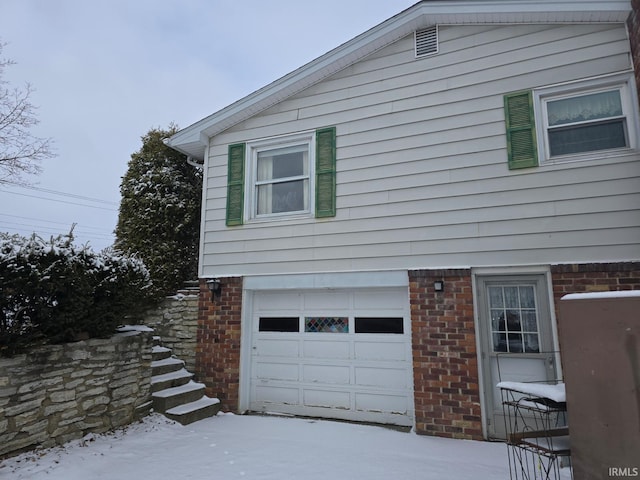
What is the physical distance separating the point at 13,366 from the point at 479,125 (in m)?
5.86

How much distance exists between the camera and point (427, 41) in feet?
19.1

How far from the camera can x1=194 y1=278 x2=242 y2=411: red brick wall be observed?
244 inches

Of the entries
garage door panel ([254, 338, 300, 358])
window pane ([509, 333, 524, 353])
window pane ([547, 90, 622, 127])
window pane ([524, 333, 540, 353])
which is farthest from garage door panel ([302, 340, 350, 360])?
window pane ([547, 90, 622, 127])

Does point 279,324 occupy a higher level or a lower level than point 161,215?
lower

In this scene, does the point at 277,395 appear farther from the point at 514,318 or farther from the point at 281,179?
the point at 514,318

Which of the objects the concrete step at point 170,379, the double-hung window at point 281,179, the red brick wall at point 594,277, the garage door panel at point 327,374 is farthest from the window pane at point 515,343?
the concrete step at point 170,379

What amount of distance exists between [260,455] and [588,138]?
5.20m

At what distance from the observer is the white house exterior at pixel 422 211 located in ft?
15.7

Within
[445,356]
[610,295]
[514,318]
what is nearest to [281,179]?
[445,356]

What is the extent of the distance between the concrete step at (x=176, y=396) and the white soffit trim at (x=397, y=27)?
3.98 m

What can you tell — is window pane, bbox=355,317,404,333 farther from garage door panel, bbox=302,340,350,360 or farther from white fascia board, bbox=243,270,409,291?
white fascia board, bbox=243,270,409,291

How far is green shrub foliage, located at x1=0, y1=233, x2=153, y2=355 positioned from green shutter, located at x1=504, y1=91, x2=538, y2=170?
508 cm

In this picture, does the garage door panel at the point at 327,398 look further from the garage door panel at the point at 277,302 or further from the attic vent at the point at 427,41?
the attic vent at the point at 427,41

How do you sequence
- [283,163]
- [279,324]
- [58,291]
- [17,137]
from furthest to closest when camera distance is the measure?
[17,137] → [283,163] → [279,324] → [58,291]
